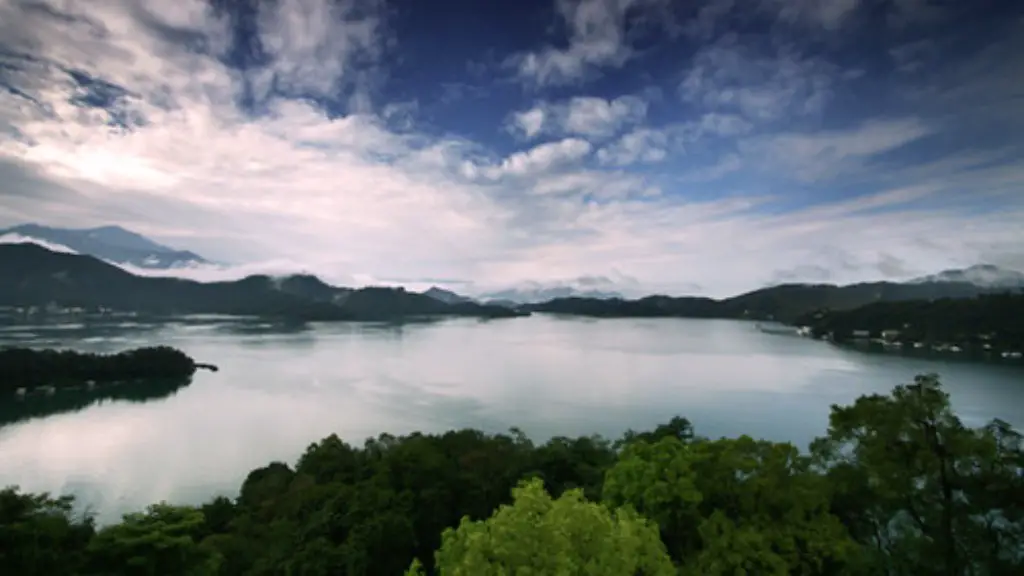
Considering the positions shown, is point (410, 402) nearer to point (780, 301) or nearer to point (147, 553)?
point (147, 553)

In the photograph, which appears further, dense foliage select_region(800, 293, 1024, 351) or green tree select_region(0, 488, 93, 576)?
dense foliage select_region(800, 293, 1024, 351)

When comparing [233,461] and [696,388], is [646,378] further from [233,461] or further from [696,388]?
[233,461]

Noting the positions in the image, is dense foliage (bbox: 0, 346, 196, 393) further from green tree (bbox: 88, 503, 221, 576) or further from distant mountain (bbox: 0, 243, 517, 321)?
distant mountain (bbox: 0, 243, 517, 321)

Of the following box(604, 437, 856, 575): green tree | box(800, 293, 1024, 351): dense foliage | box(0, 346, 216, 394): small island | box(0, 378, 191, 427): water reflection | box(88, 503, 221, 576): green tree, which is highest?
box(800, 293, 1024, 351): dense foliage

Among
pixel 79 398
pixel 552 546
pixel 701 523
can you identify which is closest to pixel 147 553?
pixel 552 546

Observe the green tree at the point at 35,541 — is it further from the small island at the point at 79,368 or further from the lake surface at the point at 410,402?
Answer: the small island at the point at 79,368

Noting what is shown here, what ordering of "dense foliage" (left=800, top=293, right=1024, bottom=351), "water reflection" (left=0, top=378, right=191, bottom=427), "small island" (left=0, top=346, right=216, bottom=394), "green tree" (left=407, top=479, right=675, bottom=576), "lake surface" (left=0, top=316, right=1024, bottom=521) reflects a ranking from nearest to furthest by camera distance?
"green tree" (left=407, top=479, right=675, bottom=576)
"lake surface" (left=0, top=316, right=1024, bottom=521)
"water reflection" (left=0, top=378, right=191, bottom=427)
"small island" (left=0, top=346, right=216, bottom=394)
"dense foliage" (left=800, top=293, right=1024, bottom=351)

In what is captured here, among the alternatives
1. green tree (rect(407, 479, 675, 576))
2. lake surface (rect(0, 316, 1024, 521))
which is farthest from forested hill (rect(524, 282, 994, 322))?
green tree (rect(407, 479, 675, 576))
